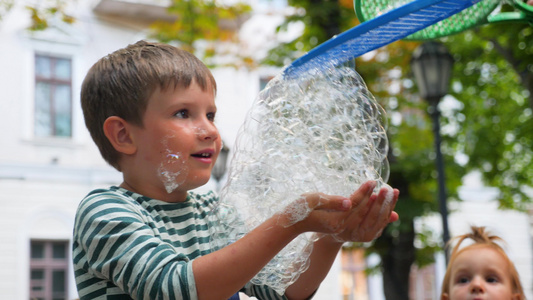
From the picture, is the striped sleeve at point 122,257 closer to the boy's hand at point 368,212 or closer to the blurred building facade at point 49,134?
the boy's hand at point 368,212

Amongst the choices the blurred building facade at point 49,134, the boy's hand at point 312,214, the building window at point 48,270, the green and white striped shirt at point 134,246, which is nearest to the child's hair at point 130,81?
the green and white striped shirt at point 134,246

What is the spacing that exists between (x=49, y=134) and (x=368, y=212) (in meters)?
14.5

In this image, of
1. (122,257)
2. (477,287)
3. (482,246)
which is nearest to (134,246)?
(122,257)

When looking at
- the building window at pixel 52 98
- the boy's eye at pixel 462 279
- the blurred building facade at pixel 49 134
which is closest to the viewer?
the boy's eye at pixel 462 279

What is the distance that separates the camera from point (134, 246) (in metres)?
1.32

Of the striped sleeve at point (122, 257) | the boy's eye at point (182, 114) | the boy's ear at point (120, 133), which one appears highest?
the boy's eye at point (182, 114)

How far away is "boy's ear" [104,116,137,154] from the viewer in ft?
5.09

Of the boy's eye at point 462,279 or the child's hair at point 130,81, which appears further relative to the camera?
the boy's eye at point 462,279

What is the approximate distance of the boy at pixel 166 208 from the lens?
1296 millimetres

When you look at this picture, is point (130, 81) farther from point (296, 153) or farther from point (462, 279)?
point (462, 279)

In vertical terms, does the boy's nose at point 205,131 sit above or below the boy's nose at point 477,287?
above

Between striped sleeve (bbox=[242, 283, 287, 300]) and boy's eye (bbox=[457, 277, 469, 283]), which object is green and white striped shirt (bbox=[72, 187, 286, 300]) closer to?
striped sleeve (bbox=[242, 283, 287, 300])

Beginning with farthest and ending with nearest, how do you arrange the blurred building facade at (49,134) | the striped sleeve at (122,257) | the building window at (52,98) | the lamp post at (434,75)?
the building window at (52,98)
the blurred building facade at (49,134)
the lamp post at (434,75)
the striped sleeve at (122,257)

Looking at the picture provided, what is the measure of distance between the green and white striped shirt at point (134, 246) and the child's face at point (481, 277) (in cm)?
157
